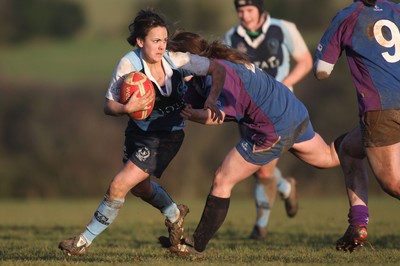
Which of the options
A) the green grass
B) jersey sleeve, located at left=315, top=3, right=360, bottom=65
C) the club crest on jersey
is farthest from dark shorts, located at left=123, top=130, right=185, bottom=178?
the green grass

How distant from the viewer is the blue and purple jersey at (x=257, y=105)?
7.36 metres

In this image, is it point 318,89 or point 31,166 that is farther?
point 318,89

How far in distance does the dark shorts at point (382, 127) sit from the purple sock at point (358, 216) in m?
0.65

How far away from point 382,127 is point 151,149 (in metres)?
1.99

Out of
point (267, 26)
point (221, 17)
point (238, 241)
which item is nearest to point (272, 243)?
point (238, 241)

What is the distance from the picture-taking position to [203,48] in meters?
7.57

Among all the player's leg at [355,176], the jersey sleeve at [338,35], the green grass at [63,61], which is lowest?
the green grass at [63,61]

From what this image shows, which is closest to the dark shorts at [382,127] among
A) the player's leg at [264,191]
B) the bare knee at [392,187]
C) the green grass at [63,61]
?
the bare knee at [392,187]

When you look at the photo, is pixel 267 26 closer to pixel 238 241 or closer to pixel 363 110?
pixel 238 241

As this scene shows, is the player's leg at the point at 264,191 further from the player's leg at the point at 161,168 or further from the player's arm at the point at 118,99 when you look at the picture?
the player's arm at the point at 118,99

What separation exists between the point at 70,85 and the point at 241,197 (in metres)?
13.7

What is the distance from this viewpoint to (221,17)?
4725cm

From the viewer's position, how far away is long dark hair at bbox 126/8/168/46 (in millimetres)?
7305

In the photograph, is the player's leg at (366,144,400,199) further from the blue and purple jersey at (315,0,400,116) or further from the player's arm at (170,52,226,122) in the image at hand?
the player's arm at (170,52,226,122)
